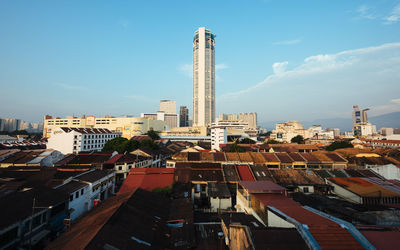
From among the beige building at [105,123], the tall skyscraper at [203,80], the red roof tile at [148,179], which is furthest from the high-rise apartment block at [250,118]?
the red roof tile at [148,179]

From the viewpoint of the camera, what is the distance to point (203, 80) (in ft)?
440

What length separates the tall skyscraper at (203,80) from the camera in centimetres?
13500

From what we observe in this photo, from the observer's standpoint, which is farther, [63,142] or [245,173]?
[63,142]

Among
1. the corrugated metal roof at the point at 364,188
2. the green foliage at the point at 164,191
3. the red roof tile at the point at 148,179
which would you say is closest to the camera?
the corrugated metal roof at the point at 364,188

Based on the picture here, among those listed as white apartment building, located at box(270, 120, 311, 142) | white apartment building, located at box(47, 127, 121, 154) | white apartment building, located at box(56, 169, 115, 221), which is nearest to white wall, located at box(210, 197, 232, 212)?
white apartment building, located at box(56, 169, 115, 221)

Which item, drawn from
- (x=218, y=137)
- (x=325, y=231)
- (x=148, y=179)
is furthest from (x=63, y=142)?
(x=325, y=231)

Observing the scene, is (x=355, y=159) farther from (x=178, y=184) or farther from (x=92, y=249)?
(x=92, y=249)

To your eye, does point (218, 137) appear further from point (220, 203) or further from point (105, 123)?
point (105, 123)

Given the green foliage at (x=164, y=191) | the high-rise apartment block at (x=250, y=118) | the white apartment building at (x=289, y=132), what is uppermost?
the high-rise apartment block at (x=250, y=118)

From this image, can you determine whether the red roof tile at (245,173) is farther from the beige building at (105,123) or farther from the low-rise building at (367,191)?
the beige building at (105,123)

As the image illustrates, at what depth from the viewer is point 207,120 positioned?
136625 mm

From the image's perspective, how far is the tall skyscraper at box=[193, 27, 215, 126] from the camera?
135 m

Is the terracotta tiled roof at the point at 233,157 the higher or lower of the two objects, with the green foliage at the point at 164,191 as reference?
higher

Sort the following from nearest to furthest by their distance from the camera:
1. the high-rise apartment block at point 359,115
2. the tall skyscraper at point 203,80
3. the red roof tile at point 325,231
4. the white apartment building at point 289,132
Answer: the red roof tile at point 325,231 → the white apartment building at point 289,132 → the tall skyscraper at point 203,80 → the high-rise apartment block at point 359,115
